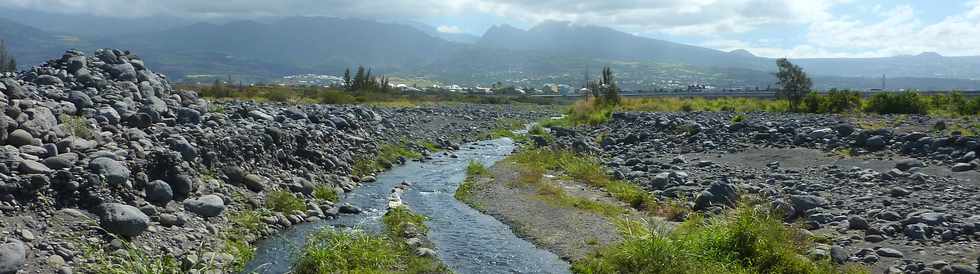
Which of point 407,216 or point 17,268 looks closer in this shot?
point 17,268

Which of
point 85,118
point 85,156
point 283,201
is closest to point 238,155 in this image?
point 283,201

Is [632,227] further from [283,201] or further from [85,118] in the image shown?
[85,118]

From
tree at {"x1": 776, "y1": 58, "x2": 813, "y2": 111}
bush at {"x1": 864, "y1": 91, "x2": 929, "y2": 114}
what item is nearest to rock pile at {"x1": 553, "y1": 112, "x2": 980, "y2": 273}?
bush at {"x1": 864, "y1": 91, "x2": 929, "y2": 114}

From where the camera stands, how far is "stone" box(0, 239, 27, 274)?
11.6 metres

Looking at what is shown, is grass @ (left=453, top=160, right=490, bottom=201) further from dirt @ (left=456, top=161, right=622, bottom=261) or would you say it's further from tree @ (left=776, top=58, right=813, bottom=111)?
tree @ (left=776, top=58, right=813, bottom=111)

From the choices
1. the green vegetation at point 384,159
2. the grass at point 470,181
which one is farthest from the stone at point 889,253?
the green vegetation at point 384,159

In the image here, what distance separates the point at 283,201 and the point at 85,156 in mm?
6054

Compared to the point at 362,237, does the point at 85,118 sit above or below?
above

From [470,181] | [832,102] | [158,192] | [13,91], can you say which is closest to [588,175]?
[470,181]

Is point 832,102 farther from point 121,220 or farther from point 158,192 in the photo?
point 121,220

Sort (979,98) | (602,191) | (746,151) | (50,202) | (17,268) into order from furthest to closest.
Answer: (979,98)
(746,151)
(602,191)
(50,202)
(17,268)

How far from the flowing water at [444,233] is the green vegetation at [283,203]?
0.99m

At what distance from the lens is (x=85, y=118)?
67.8ft

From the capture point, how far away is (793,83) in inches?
2635
